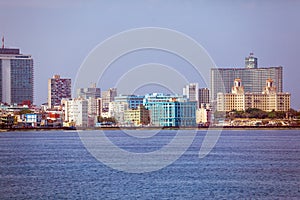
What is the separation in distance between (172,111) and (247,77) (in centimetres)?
4659

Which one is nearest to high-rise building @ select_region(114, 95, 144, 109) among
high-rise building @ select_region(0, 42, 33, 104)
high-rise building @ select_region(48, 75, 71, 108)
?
high-rise building @ select_region(48, 75, 71, 108)

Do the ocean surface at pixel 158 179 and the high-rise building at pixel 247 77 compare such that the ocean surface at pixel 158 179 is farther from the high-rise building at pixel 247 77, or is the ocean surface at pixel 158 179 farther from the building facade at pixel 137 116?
the high-rise building at pixel 247 77

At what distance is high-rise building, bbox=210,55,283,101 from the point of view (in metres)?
164

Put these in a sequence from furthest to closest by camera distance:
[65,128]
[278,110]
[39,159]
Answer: [278,110] → [65,128] → [39,159]

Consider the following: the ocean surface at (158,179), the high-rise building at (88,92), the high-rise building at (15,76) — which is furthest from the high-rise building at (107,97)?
the ocean surface at (158,179)

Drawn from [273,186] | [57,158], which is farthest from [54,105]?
[273,186]

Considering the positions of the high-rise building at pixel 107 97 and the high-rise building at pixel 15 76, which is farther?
the high-rise building at pixel 15 76

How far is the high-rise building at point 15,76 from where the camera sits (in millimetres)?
191375

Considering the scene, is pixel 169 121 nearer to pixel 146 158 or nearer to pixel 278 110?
pixel 278 110

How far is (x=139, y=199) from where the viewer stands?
81.0ft

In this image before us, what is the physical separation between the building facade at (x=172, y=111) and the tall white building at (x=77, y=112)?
10.7m

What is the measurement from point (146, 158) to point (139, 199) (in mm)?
17376

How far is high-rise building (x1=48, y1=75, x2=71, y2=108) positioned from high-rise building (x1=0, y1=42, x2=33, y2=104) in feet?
26.4

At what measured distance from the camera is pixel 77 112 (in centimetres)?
13562
